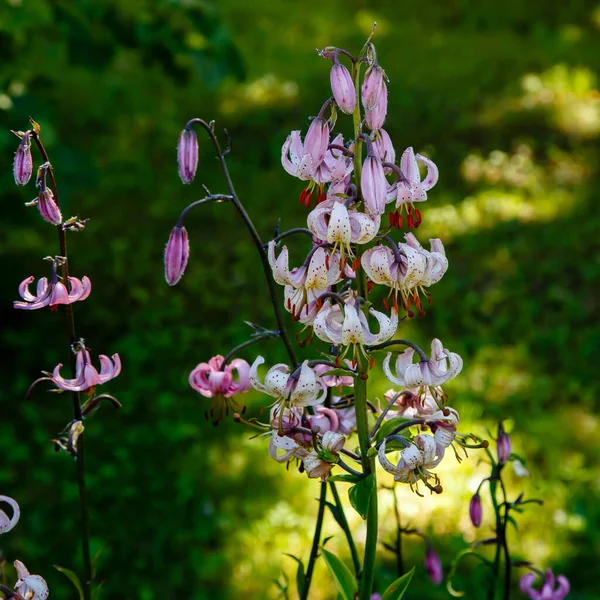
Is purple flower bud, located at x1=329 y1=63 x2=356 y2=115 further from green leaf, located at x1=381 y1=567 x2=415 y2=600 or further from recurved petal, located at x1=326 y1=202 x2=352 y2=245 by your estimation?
green leaf, located at x1=381 y1=567 x2=415 y2=600

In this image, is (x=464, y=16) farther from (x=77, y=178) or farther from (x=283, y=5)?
(x=77, y=178)

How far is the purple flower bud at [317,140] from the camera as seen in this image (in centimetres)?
114

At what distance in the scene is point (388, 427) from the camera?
1.30m

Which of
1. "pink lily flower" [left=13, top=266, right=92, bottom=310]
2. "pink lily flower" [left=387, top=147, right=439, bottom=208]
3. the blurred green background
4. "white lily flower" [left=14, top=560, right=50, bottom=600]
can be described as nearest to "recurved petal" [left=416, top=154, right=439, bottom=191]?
"pink lily flower" [left=387, top=147, right=439, bottom=208]

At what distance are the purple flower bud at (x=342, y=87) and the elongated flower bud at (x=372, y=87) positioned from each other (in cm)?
2

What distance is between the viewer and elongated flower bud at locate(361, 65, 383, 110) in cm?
114

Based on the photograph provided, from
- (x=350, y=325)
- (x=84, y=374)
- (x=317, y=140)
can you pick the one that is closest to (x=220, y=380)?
(x=84, y=374)

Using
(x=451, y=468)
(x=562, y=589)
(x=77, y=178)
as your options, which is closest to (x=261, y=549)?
(x=451, y=468)

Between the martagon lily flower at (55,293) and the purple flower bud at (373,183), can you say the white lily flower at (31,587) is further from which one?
the purple flower bud at (373,183)

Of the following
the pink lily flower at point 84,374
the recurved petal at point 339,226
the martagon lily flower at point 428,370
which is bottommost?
the pink lily flower at point 84,374

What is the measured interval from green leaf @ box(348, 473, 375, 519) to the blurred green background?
0.99 m

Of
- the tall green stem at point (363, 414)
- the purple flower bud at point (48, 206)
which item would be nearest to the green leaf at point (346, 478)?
the tall green stem at point (363, 414)

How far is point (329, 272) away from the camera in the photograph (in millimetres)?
1169

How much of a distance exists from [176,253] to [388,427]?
39 centimetres
